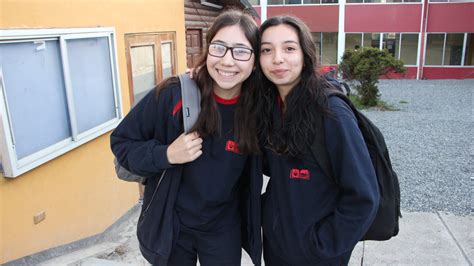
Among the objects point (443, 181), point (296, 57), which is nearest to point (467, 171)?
point (443, 181)

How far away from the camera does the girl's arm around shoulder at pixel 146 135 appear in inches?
73.6

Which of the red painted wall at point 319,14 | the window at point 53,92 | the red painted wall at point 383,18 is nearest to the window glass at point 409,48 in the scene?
the red painted wall at point 383,18

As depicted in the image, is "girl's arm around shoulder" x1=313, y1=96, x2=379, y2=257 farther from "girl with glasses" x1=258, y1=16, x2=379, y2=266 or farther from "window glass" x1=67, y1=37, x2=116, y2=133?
"window glass" x1=67, y1=37, x2=116, y2=133

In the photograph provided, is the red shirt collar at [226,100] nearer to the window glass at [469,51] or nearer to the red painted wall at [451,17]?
the red painted wall at [451,17]

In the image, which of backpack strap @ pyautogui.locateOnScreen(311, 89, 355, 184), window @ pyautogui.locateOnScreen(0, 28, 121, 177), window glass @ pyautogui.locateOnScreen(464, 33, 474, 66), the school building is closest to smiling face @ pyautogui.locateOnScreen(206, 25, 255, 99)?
backpack strap @ pyautogui.locateOnScreen(311, 89, 355, 184)

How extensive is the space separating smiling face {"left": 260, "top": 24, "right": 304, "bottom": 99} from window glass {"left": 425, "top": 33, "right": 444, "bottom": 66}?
2197cm

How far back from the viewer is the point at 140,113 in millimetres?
1914

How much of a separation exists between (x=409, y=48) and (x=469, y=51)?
2.88 metres

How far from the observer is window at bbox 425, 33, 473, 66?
2056cm

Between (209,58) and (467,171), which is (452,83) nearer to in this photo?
(467,171)

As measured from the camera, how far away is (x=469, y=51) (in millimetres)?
20609

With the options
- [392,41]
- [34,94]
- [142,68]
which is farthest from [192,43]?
[392,41]

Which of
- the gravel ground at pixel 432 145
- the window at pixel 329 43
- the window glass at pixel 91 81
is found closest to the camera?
the window glass at pixel 91 81

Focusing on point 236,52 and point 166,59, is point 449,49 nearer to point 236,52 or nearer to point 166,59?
point 166,59
